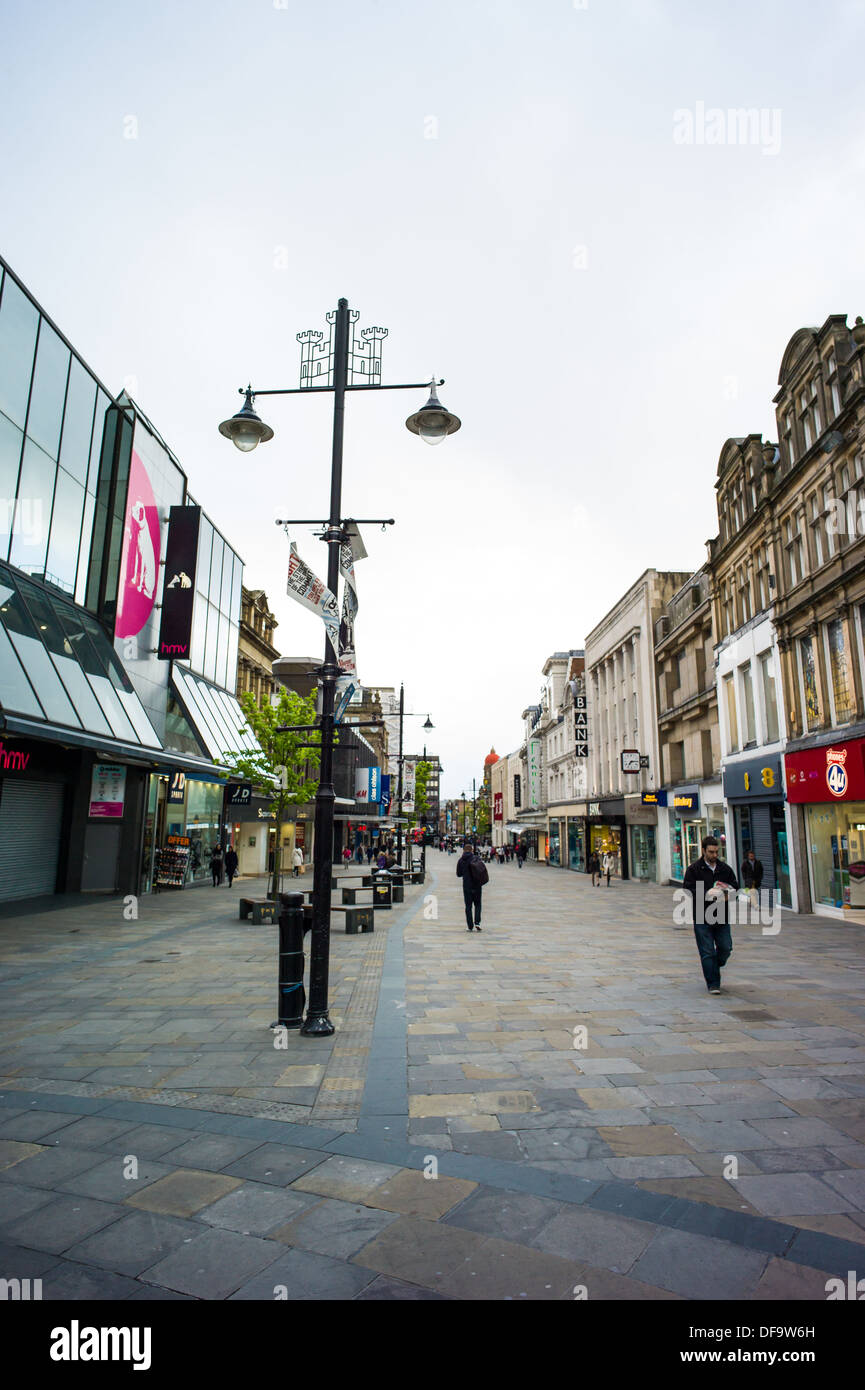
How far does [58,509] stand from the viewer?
786 inches

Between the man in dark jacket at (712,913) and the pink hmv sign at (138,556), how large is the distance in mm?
18837

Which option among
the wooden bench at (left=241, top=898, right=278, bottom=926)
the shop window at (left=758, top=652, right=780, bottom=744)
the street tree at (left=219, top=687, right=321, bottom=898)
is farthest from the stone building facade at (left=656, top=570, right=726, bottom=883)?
the wooden bench at (left=241, top=898, right=278, bottom=926)

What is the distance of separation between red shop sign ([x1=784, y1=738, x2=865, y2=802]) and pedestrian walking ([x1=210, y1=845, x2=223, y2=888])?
20.5 meters

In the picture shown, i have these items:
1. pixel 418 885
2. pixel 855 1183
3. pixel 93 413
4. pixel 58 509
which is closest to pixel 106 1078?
pixel 855 1183

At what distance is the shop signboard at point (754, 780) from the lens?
22266mm

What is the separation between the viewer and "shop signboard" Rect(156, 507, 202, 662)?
25.9 metres

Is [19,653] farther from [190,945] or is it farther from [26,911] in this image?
[190,945]

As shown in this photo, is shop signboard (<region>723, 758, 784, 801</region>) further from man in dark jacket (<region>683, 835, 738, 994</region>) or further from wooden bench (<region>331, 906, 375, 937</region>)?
man in dark jacket (<region>683, 835, 738, 994</region>)

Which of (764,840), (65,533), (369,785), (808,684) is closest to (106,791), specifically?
(65,533)

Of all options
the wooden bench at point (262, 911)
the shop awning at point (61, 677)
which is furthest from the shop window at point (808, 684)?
the shop awning at point (61, 677)

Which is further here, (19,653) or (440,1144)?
(19,653)

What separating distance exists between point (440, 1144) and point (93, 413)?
74.7ft

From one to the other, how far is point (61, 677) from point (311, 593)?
12.7 m
